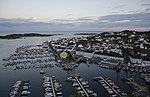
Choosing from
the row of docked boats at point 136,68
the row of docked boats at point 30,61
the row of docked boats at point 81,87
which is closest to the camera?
the row of docked boats at point 81,87

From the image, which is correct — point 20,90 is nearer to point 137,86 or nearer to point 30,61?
point 137,86

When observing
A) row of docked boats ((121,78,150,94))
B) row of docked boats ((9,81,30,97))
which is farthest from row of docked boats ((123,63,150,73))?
row of docked boats ((9,81,30,97))

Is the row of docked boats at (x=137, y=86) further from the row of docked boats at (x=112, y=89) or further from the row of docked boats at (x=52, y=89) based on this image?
the row of docked boats at (x=52, y=89)

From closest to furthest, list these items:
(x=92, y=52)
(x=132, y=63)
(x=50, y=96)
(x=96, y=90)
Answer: (x=50, y=96) → (x=96, y=90) → (x=132, y=63) → (x=92, y=52)

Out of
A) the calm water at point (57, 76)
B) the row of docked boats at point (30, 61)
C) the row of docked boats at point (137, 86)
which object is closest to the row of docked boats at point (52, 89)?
the calm water at point (57, 76)

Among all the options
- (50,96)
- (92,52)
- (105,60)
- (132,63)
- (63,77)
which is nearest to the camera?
(50,96)

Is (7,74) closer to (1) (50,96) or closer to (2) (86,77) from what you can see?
(2) (86,77)

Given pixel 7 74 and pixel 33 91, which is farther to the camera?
pixel 7 74

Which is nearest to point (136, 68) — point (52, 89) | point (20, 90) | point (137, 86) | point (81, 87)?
point (137, 86)

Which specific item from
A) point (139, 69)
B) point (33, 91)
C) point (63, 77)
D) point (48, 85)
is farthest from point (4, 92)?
point (139, 69)

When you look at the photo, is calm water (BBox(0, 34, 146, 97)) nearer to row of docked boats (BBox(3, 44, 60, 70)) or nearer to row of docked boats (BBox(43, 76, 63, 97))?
row of docked boats (BBox(43, 76, 63, 97))
